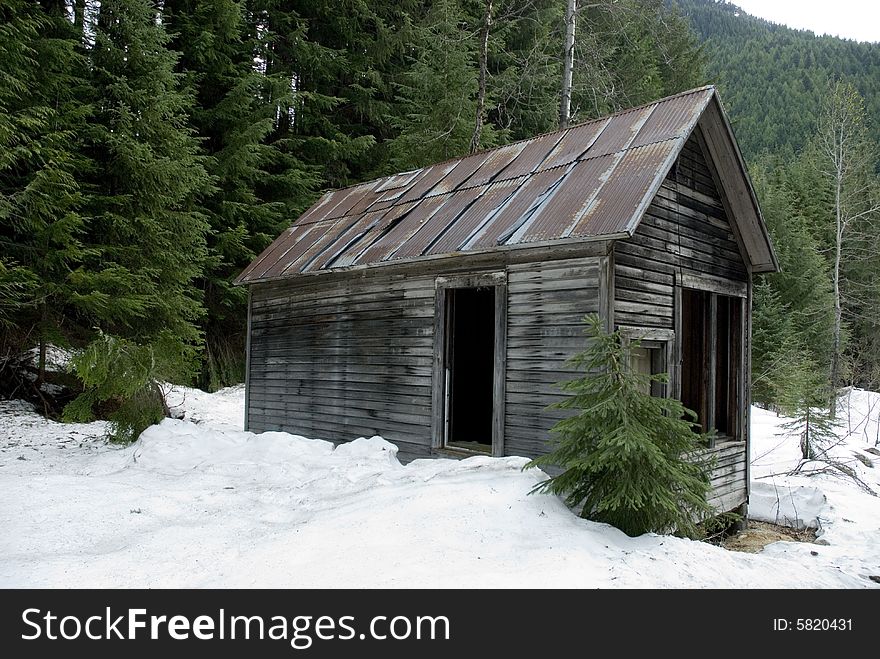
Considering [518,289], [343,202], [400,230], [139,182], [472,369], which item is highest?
[139,182]

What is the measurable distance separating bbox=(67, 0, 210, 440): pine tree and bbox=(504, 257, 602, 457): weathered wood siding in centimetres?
760

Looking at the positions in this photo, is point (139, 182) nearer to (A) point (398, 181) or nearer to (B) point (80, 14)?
(B) point (80, 14)

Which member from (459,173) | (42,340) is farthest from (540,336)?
(42,340)

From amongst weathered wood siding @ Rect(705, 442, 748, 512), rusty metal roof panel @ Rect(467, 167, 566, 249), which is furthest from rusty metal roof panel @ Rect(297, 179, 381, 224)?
weathered wood siding @ Rect(705, 442, 748, 512)

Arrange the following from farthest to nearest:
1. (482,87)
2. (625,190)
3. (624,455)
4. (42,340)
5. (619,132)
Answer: (482,87) → (42,340) → (619,132) → (625,190) → (624,455)

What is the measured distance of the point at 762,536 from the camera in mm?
8531

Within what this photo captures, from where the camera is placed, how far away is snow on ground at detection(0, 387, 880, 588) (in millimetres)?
4348

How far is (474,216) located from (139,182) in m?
8.41

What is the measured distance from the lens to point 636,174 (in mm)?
6785

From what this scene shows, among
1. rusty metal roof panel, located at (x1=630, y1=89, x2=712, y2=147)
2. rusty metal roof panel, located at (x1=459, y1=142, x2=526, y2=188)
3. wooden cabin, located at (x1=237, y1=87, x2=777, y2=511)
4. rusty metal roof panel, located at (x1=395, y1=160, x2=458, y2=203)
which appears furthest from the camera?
rusty metal roof panel, located at (x1=395, y1=160, x2=458, y2=203)

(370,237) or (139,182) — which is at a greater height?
(139,182)

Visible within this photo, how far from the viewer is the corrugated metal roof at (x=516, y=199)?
21.9ft

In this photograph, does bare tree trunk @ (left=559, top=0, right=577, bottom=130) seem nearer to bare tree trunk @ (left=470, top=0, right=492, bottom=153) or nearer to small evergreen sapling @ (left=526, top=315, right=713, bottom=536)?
bare tree trunk @ (left=470, top=0, right=492, bottom=153)

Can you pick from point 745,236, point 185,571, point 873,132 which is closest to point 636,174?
point 745,236
